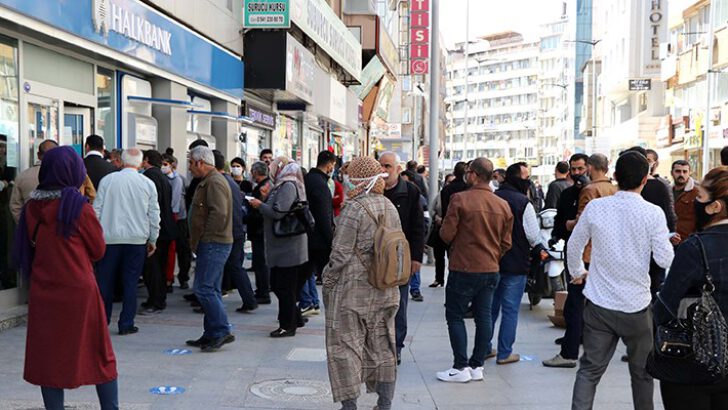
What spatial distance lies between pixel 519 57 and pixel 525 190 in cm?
14629

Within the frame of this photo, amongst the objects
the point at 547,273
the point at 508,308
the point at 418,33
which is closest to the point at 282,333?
the point at 508,308

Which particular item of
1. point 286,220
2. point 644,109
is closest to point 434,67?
point 286,220

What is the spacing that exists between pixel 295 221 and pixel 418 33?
34444 mm

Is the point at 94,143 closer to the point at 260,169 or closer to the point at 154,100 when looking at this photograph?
the point at 260,169

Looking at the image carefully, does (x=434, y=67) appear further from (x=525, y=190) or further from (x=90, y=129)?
(x=525, y=190)

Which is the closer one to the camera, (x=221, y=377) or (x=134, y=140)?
(x=221, y=377)

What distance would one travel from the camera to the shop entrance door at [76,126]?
1092cm

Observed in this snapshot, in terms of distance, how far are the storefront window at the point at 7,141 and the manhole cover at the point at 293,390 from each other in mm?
3861

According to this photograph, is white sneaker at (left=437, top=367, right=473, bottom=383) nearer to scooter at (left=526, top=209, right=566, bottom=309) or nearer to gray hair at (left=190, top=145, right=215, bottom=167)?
gray hair at (left=190, top=145, right=215, bottom=167)

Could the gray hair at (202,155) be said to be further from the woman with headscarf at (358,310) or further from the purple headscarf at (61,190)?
the purple headscarf at (61,190)

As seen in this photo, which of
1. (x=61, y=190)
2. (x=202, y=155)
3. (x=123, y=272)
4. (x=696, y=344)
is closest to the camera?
(x=696, y=344)

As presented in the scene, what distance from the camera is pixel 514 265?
26.7ft

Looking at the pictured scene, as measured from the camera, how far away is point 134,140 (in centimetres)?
1298

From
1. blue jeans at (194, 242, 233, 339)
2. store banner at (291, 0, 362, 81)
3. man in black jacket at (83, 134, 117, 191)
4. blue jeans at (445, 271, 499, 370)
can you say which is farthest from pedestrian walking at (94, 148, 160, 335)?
store banner at (291, 0, 362, 81)
